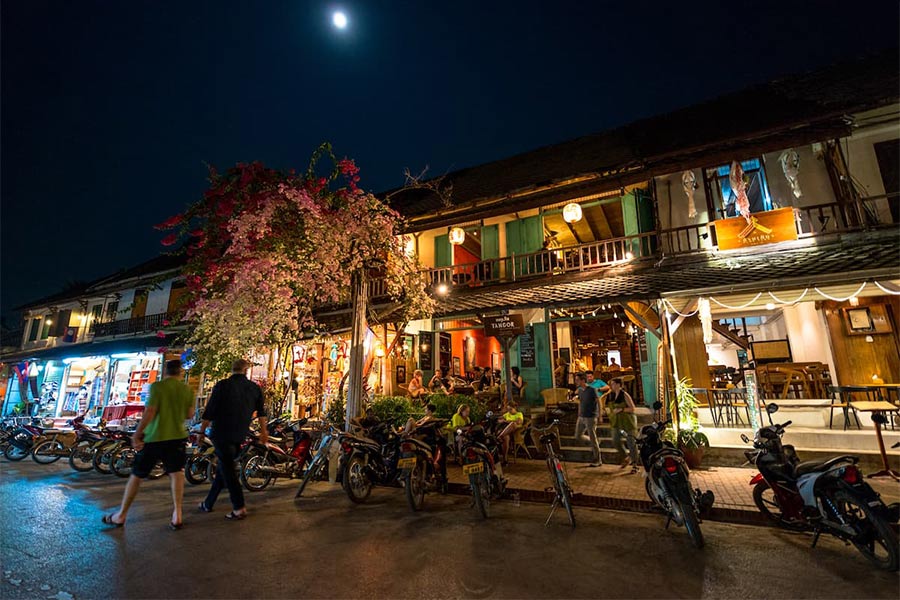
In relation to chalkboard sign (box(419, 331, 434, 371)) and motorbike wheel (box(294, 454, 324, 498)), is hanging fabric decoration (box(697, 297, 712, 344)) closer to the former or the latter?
motorbike wheel (box(294, 454, 324, 498))

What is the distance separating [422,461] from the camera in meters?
5.98

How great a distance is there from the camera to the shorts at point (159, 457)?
184 inches

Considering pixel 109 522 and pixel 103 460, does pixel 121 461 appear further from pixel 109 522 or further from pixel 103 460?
pixel 109 522

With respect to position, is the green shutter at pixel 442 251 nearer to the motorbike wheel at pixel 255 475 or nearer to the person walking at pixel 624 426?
the person walking at pixel 624 426

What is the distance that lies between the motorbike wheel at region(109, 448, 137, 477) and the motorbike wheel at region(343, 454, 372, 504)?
516 centimetres

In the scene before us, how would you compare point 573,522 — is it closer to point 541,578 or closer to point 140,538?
point 541,578

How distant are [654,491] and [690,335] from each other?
7.29 metres

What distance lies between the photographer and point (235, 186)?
8.23 meters

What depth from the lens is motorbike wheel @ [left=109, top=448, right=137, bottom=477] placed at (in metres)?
7.78

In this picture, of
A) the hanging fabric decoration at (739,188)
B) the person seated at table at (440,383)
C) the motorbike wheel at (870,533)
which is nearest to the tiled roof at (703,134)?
the hanging fabric decoration at (739,188)

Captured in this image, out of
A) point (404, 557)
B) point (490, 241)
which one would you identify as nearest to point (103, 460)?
point (404, 557)

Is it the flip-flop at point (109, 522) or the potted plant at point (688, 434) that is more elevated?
the potted plant at point (688, 434)

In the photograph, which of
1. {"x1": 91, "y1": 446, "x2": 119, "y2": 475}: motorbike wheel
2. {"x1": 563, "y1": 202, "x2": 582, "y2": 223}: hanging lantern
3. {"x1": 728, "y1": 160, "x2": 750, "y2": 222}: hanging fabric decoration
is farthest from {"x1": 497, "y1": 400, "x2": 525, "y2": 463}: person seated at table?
{"x1": 91, "y1": 446, "x2": 119, "y2": 475}: motorbike wheel

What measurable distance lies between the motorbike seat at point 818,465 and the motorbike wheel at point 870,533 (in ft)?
0.91
